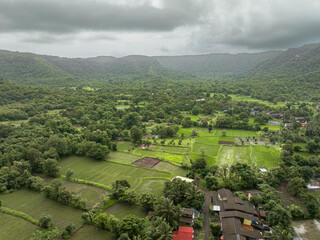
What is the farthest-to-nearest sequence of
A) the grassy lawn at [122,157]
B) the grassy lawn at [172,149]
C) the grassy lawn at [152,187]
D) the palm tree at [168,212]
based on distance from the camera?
the grassy lawn at [172,149], the grassy lawn at [122,157], the grassy lawn at [152,187], the palm tree at [168,212]

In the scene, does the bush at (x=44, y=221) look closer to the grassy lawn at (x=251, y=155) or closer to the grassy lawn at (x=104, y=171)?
the grassy lawn at (x=104, y=171)

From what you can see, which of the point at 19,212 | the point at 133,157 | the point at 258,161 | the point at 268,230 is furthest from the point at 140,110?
the point at 268,230

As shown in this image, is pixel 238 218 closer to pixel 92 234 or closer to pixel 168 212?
pixel 168 212

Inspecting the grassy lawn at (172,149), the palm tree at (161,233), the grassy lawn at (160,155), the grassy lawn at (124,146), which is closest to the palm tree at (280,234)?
the palm tree at (161,233)

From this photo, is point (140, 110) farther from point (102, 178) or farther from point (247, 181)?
point (247, 181)

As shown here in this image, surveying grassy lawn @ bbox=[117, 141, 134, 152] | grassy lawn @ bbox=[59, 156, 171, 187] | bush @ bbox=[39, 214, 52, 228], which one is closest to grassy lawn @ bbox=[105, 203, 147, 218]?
grassy lawn @ bbox=[59, 156, 171, 187]

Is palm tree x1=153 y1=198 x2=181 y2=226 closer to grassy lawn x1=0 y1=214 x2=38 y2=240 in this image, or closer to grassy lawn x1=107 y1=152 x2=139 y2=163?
grassy lawn x1=0 y1=214 x2=38 y2=240

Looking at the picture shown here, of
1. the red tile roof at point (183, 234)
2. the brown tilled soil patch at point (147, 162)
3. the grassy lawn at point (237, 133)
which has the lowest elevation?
the brown tilled soil patch at point (147, 162)
